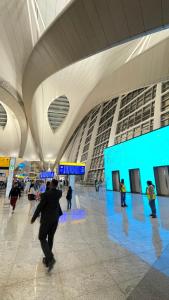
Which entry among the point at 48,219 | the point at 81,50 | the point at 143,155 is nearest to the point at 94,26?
the point at 81,50

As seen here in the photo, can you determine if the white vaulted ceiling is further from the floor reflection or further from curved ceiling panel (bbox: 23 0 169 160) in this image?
the floor reflection

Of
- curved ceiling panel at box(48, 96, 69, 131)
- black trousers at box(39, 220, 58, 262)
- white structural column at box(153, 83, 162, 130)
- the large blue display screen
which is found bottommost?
black trousers at box(39, 220, 58, 262)

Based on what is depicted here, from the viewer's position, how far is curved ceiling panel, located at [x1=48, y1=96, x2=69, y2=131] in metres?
25.7

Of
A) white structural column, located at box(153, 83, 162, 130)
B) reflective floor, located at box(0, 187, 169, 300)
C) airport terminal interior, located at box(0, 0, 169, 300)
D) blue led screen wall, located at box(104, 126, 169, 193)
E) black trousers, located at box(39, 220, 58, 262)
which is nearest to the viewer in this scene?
reflective floor, located at box(0, 187, 169, 300)

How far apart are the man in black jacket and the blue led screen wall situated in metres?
11.7

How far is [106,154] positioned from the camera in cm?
2109

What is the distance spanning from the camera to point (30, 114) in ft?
68.2

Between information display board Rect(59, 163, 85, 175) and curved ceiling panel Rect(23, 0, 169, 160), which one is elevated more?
curved ceiling panel Rect(23, 0, 169, 160)

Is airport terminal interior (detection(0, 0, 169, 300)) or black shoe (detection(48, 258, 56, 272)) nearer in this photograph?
airport terminal interior (detection(0, 0, 169, 300))

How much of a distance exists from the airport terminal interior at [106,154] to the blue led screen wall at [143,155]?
0.30 feet

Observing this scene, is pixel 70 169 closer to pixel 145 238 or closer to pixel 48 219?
pixel 145 238

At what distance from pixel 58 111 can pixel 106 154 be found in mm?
12528

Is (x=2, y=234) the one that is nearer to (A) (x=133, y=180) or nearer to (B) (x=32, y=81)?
(B) (x=32, y=81)

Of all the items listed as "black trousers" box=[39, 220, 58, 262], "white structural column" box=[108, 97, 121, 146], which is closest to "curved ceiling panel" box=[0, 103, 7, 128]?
"white structural column" box=[108, 97, 121, 146]
